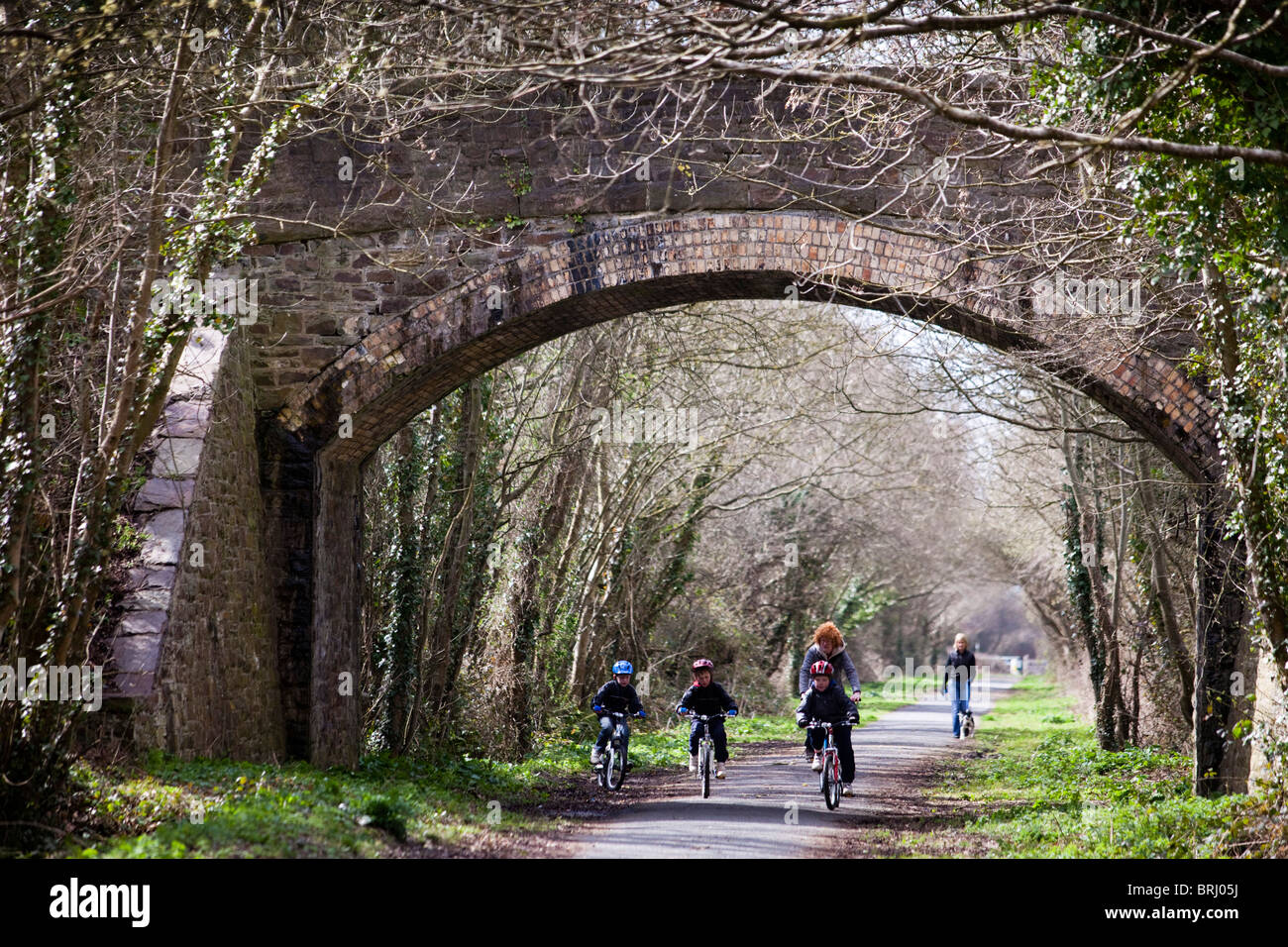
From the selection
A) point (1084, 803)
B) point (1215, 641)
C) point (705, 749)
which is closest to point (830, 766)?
point (705, 749)

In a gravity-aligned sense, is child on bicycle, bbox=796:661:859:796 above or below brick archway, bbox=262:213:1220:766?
below

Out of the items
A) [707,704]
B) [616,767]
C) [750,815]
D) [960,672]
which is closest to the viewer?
[750,815]

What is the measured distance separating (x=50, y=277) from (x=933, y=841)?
23.2 feet

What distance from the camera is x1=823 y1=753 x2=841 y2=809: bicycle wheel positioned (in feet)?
34.8

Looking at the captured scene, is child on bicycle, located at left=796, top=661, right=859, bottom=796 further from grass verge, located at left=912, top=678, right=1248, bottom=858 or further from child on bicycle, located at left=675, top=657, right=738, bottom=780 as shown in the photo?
grass verge, located at left=912, top=678, right=1248, bottom=858

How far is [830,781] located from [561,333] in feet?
15.8

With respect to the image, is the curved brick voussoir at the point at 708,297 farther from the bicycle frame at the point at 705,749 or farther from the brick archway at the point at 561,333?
the bicycle frame at the point at 705,749

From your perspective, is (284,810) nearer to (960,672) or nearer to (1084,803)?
(1084,803)

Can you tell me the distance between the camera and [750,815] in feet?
34.0

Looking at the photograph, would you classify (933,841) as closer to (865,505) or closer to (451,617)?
(451,617)

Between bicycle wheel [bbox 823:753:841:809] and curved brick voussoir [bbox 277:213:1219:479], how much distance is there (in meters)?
3.73

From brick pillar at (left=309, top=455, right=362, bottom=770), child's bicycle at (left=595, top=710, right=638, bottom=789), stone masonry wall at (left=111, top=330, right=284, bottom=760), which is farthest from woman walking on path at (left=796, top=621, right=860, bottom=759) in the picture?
stone masonry wall at (left=111, top=330, right=284, bottom=760)

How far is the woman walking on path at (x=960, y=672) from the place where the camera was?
17.2 meters

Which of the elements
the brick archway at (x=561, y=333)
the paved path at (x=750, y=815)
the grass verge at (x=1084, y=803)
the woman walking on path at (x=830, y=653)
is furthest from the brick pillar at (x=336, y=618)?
the grass verge at (x=1084, y=803)
